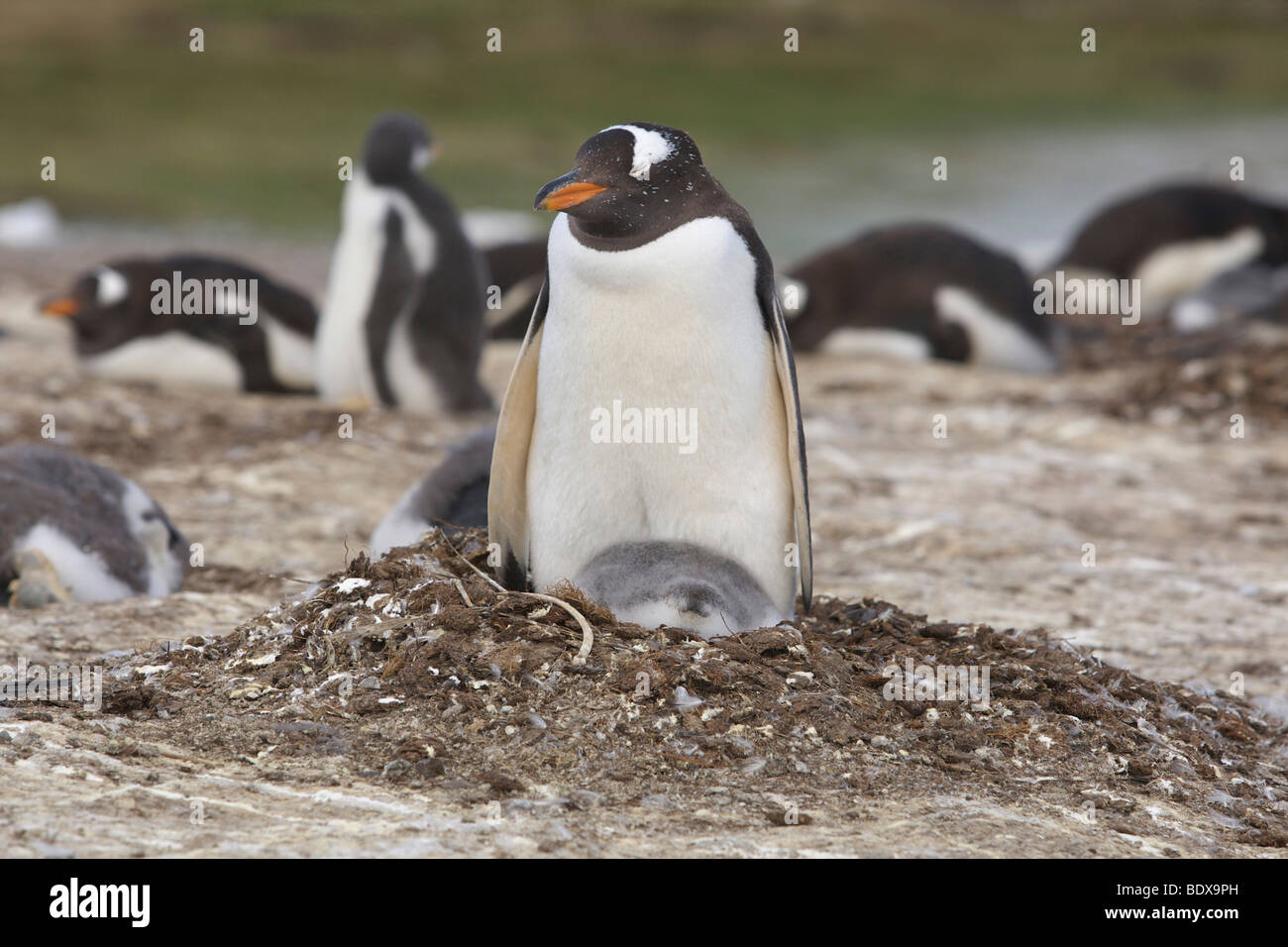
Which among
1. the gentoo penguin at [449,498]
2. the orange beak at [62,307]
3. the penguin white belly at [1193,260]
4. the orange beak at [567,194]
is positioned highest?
the penguin white belly at [1193,260]

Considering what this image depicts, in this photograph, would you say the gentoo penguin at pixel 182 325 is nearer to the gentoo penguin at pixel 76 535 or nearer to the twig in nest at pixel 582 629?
the gentoo penguin at pixel 76 535

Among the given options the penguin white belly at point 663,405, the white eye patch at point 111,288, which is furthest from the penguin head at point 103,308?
the penguin white belly at point 663,405

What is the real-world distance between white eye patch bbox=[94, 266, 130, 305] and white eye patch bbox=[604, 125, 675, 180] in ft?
18.3

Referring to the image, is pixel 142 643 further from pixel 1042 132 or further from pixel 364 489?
pixel 1042 132


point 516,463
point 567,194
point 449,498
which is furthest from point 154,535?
point 567,194

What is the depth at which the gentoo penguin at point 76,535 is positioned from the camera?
14.5 ft

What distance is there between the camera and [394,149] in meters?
7.86

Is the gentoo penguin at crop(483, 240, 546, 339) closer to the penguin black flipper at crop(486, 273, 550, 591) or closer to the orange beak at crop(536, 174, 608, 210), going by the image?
the penguin black flipper at crop(486, 273, 550, 591)

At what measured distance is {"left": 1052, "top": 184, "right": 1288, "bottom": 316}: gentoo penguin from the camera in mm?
12570

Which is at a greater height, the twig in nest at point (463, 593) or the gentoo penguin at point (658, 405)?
the gentoo penguin at point (658, 405)

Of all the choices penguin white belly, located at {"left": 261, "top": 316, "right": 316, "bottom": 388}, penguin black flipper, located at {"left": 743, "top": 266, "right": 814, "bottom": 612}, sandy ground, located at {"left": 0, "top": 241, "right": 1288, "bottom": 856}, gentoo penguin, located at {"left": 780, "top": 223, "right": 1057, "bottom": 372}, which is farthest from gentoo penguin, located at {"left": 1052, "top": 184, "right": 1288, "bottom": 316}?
penguin black flipper, located at {"left": 743, "top": 266, "right": 814, "bottom": 612}

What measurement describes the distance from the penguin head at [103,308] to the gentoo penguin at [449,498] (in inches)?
156

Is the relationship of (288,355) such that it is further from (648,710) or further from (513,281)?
(648,710)

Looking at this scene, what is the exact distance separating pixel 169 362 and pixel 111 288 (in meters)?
0.49
